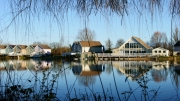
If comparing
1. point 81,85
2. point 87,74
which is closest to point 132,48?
point 87,74

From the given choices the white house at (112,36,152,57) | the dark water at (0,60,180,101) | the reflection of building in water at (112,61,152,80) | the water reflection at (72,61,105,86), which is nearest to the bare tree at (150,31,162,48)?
the dark water at (0,60,180,101)

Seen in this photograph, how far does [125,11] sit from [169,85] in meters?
10.5

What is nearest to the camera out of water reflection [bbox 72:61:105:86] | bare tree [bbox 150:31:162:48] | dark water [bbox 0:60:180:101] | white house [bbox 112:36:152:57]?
bare tree [bbox 150:31:162:48]

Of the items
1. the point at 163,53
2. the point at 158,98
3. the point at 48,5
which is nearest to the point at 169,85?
the point at 158,98

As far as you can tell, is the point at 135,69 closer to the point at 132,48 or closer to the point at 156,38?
the point at 156,38

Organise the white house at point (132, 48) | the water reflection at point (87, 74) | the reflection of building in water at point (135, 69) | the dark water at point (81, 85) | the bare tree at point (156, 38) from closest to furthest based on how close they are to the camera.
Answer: the bare tree at point (156, 38), the dark water at point (81, 85), the reflection of building in water at point (135, 69), the water reflection at point (87, 74), the white house at point (132, 48)

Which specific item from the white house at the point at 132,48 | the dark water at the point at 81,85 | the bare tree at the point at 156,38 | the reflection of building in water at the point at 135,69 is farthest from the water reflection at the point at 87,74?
the white house at the point at 132,48

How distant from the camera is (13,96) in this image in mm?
3016

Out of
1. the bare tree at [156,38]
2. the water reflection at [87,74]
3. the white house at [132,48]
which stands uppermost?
the white house at [132,48]

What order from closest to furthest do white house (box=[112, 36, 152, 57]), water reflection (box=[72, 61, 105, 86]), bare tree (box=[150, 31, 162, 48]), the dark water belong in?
bare tree (box=[150, 31, 162, 48]), the dark water, water reflection (box=[72, 61, 105, 86]), white house (box=[112, 36, 152, 57])

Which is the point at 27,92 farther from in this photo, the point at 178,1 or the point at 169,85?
the point at 169,85

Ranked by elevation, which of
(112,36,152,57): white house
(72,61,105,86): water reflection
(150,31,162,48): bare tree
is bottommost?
(72,61,105,86): water reflection

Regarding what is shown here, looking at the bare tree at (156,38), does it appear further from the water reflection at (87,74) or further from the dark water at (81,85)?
the water reflection at (87,74)

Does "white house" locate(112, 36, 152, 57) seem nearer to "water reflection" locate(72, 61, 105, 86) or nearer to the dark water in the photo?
"water reflection" locate(72, 61, 105, 86)
